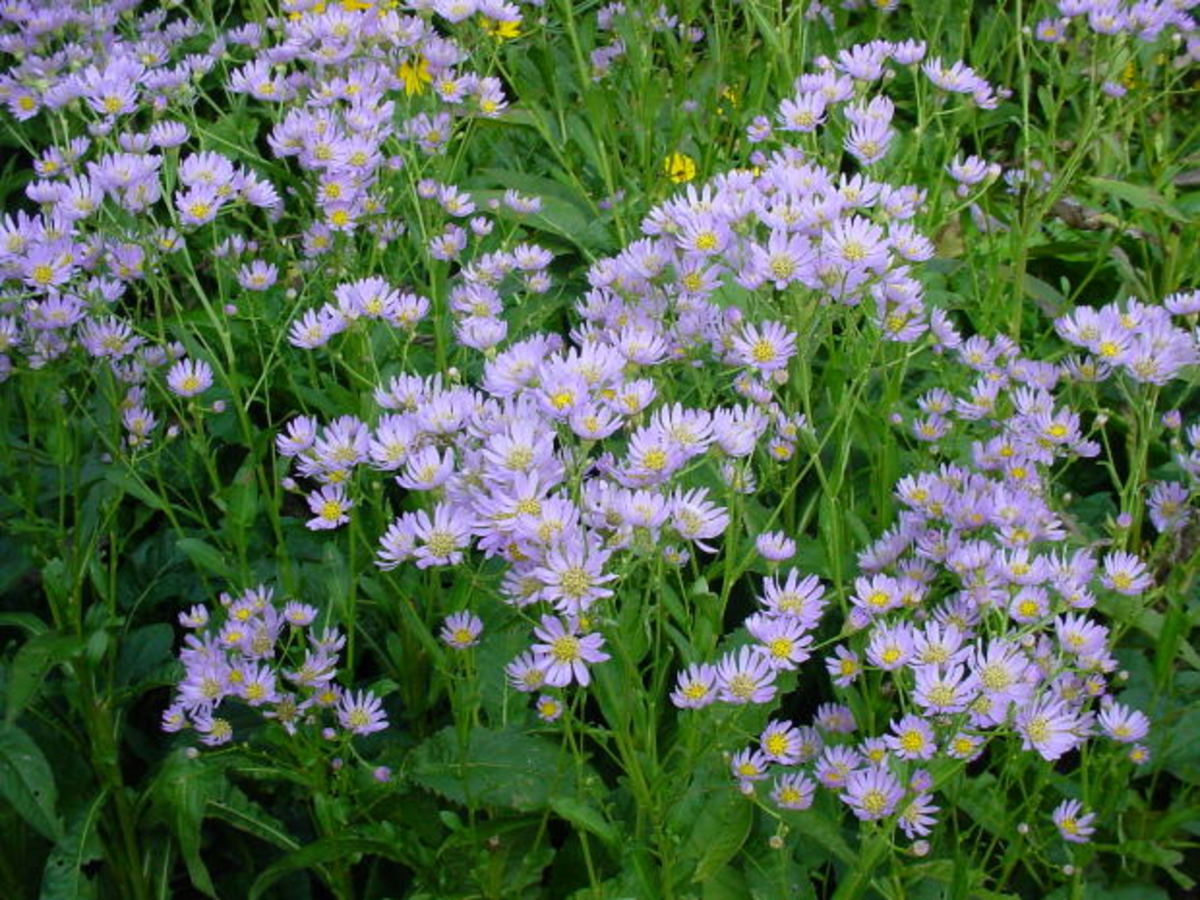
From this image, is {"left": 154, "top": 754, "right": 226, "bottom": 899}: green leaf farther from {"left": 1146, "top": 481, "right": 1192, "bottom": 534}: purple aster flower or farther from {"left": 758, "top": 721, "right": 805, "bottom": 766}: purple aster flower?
{"left": 1146, "top": 481, "right": 1192, "bottom": 534}: purple aster flower

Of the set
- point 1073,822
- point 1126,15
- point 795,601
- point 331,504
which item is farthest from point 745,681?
point 1126,15

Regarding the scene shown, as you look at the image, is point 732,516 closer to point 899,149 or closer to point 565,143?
point 565,143

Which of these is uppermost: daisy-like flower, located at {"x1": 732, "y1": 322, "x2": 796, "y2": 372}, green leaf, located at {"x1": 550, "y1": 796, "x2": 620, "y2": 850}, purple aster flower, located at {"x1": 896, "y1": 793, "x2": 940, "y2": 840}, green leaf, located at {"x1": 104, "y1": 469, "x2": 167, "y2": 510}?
green leaf, located at {"x1": 104, "y1": 469, "x2": 167, "y2": 510}

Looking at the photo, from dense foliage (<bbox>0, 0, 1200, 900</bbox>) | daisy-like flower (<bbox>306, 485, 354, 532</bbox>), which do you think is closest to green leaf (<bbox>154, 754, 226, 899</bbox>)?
dense foliage (<bbox>0, 0, 1200, 900</bbox>)

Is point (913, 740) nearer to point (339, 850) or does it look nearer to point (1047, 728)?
point (1047, 728)

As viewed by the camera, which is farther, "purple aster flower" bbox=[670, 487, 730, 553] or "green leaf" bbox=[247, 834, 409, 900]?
"green leaf" bbox=[247, 834, 409, 900]

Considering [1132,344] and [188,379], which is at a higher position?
[188,379]

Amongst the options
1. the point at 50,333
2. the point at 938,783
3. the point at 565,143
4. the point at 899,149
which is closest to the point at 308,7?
the point at 565,143
